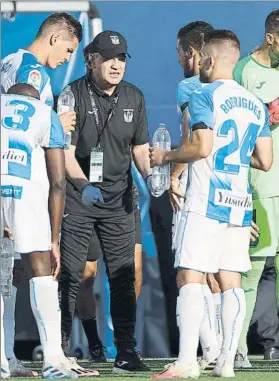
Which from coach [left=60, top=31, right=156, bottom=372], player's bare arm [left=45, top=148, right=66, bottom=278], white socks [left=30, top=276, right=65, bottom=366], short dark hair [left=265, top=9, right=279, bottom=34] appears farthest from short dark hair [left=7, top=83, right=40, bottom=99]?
short dark hair [left=265, top=9, right=279, bottom=34]

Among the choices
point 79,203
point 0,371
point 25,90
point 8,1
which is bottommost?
point 0,371


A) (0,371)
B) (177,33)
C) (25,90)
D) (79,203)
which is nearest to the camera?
(0,371)

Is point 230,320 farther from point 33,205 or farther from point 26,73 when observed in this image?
point 26,73

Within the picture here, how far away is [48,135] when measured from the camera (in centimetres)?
820

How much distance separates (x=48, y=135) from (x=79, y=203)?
932 millimetres

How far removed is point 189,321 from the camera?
8008mm

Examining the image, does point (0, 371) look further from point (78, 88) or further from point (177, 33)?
point (177, 33)

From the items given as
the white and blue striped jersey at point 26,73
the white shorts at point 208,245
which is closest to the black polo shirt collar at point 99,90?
the white and blue striped jersey at point 26,73

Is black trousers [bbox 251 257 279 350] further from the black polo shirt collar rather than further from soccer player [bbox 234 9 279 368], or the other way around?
the black polo shirt collar

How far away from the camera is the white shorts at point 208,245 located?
8.03m

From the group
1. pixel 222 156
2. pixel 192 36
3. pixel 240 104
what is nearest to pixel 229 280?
pixel 222 156

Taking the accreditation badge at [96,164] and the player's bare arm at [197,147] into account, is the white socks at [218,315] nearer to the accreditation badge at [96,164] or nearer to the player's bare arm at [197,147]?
the accreditation badge at [96,164]

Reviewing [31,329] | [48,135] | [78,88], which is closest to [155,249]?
[31,329]

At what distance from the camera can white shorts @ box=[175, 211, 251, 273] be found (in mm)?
8031
